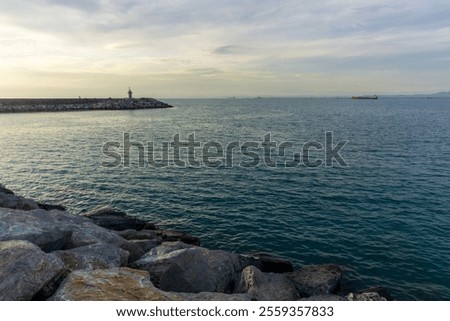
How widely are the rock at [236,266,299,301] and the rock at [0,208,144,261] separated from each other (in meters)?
5.13

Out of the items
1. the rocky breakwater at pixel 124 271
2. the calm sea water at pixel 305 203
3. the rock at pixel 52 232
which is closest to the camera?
the rocky breakwater at pixel 124 271

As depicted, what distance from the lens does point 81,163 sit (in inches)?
1506

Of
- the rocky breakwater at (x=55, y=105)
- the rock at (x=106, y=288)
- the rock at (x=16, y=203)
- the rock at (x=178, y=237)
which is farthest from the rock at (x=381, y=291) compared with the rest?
the rocky breakwater at (x=55, y=105)

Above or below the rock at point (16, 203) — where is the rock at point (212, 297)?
below

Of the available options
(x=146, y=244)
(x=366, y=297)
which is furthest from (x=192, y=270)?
(x=366, y=297)

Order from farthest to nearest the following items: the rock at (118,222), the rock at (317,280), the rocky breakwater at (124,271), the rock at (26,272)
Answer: the rock at (118,222) → the rock at (317,280) → the rocky breakwater at (124,271) → the rock at (26,272)

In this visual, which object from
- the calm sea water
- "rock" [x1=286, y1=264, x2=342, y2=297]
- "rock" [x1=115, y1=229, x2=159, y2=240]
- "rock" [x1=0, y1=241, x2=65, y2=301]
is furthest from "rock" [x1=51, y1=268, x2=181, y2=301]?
the calm sea water

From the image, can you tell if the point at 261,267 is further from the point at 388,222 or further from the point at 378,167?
the point at 378,167

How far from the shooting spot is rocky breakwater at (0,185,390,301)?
8680mm

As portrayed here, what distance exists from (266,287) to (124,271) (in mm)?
5477

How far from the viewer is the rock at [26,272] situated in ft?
27.1

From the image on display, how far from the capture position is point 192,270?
1194cm

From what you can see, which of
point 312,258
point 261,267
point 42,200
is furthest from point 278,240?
point 42,200

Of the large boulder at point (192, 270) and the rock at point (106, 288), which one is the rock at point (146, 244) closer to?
the large boulder at point (192, 270)
